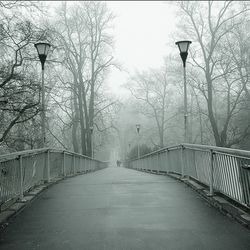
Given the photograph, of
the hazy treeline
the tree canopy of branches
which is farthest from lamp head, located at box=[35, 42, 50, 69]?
the tree canopy of branches

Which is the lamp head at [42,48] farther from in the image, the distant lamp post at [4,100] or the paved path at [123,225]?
the paved path at [123,225]

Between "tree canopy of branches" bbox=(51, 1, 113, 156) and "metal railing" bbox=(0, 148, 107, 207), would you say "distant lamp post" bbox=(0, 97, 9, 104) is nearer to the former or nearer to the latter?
"metal railing" bbox=(0, 148, 107, 207)

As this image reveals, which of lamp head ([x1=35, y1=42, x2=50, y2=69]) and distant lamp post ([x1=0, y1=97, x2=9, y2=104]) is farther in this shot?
lamp head ([x1=35, y1=42, x2=50, y2=69])

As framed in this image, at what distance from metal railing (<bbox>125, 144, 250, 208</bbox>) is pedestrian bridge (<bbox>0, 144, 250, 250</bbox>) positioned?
0.05ft

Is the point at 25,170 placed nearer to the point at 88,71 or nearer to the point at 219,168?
the point at 219,168

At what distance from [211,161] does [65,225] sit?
358 centimetres

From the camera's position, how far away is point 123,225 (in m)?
6.12

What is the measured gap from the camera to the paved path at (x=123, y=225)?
5.20 meters

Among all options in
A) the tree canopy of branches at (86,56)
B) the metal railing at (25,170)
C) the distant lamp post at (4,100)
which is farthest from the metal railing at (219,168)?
the tree canopy of branches at (86,56)

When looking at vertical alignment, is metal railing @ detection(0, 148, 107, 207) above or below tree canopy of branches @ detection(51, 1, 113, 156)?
below

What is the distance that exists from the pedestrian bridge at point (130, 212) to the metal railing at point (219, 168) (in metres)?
0.02

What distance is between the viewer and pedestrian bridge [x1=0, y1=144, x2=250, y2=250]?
5.32 meters

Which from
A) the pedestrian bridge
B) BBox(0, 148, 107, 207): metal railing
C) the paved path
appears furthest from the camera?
BBox(0, 148, 107, 207): metal railing

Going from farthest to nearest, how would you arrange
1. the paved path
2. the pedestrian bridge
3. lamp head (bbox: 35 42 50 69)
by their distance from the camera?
1. lamp head (bbox: 35 42 50 69)
2. the pedestrian bridge
3. the paved path
